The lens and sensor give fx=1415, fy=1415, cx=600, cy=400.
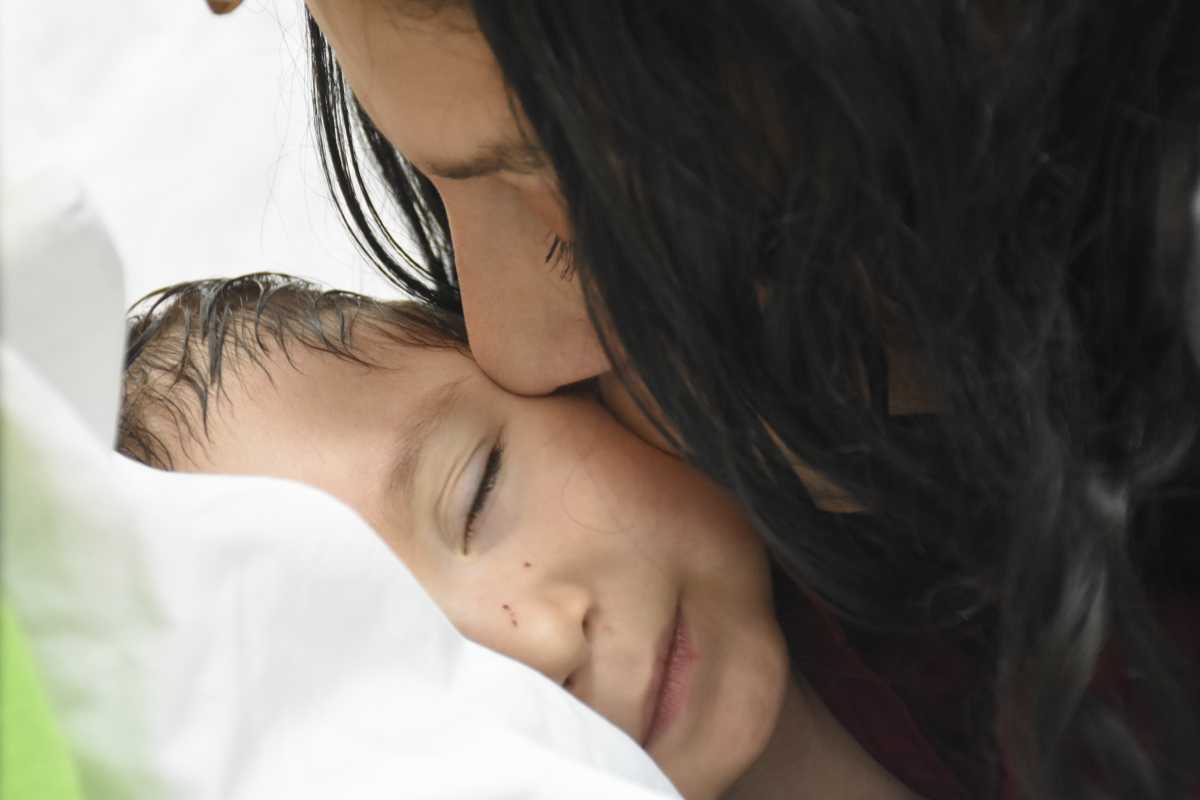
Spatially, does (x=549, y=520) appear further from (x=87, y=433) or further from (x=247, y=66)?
(x=247, y=66)

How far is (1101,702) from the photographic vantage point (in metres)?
0.64

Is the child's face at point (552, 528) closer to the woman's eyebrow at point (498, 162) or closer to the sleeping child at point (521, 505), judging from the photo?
the sleeping child at point (521, 505)

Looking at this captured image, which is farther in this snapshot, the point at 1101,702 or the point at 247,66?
the point at 247,66

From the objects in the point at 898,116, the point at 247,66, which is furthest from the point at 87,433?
the point at 247,66

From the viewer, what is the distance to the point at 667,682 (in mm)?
801

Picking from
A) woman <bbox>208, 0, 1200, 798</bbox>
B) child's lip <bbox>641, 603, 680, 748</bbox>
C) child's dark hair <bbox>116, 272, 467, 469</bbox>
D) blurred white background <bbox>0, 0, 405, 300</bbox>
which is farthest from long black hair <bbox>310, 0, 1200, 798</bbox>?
blurred white background <bbox>0, 0, 405, 300</bbox>

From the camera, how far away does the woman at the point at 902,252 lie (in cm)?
62

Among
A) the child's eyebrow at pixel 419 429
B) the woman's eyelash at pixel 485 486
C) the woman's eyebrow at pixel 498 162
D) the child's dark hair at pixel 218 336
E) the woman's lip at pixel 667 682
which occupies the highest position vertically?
the woman's eyebrow at pixel 498 162

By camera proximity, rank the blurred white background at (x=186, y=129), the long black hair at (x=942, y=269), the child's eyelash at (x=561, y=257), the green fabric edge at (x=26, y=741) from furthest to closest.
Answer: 1. the blurred white background at (x=186, y=129)
2. the child's eyelash at (x=561, y=257)
3. the long black hair at (x=942, y=269)
4. the green fabric edge at (x=26, y=741)

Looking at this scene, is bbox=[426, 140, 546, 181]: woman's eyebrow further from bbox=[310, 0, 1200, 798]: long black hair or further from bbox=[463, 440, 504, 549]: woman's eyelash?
bbox=[463, 440, 504, 549]: woman's eyelash

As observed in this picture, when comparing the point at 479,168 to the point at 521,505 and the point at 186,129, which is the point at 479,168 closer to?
the point at 521,505

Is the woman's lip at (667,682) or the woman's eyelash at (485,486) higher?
the woman's eyelash at (485,486)

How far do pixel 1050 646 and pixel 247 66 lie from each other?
103 centimetres

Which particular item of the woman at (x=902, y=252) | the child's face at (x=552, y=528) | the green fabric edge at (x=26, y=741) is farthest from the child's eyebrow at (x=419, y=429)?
the green fabric edge at (x=26, y=741)
